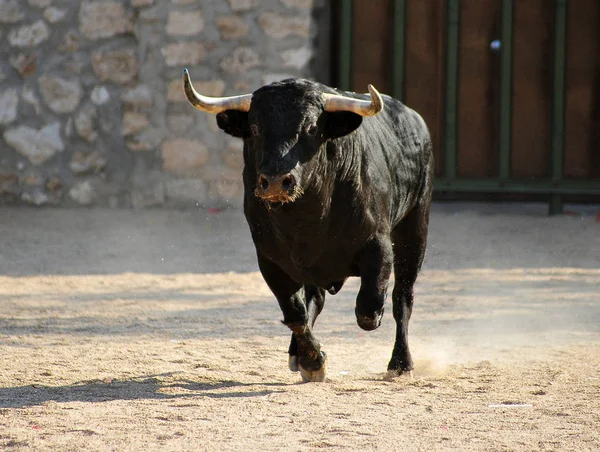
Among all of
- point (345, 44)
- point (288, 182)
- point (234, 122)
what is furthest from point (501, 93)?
point (288, 182)

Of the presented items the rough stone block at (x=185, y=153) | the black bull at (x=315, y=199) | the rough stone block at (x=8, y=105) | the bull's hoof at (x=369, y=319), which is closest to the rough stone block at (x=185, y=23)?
the rough stone block at (x=185, y=153)

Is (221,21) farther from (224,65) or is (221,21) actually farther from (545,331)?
(545,331)

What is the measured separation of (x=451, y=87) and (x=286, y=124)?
583 cm

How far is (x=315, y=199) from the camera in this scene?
15.0 feet

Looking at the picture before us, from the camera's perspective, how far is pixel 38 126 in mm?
9711

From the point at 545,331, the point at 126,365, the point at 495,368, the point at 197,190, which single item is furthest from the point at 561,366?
the point at 197,190

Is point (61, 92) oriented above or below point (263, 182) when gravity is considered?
below

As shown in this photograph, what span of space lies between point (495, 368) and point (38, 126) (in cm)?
571

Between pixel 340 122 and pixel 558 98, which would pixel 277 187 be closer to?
pixel 340 122

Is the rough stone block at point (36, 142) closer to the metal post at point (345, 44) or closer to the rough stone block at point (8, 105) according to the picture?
the rough stone block at point (8, 105)

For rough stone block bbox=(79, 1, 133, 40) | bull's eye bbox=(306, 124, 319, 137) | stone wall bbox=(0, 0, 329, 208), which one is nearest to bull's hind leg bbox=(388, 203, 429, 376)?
bull's eye bbox=(306, 124, 319, 137)

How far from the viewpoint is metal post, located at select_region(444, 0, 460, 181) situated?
32.4 ft

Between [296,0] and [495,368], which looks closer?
[495,368]

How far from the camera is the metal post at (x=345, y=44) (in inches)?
389
